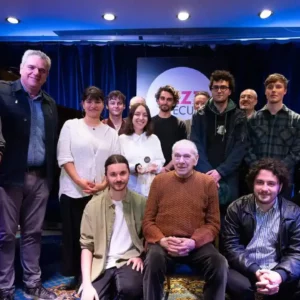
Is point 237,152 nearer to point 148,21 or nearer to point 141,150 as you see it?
point 141,150

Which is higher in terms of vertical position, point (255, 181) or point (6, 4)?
point (6, 4)

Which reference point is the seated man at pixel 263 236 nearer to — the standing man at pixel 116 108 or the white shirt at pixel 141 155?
the white shirt at pixel 141 155

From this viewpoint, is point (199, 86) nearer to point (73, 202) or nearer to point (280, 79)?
point (280, 79)

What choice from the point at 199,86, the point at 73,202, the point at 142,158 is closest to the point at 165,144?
the point at 142,158

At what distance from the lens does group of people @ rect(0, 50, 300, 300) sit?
1.94m

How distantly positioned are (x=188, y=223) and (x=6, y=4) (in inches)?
130

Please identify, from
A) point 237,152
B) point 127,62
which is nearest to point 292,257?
point 237,152

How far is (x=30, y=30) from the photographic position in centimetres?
484

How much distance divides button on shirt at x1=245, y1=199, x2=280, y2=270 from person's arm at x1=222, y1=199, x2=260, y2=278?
0.04 m

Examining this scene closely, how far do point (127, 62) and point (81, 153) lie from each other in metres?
3.11

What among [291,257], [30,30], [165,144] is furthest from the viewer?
[30,30]

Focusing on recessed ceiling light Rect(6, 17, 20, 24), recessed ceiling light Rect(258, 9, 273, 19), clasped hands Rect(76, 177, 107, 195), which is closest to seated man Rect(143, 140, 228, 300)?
clasped hands Rect(76, 177, 107, 195)

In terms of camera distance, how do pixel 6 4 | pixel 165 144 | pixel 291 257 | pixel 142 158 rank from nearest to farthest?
1. pixel 291 257
2. pixel 142 158
3. pixel 165 144
4. pixel 6 4

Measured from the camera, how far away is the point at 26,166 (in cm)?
220
